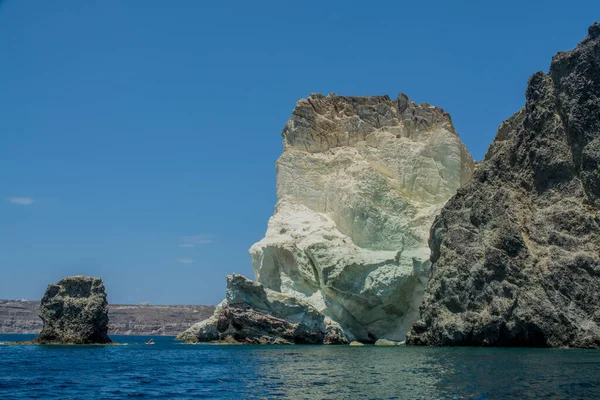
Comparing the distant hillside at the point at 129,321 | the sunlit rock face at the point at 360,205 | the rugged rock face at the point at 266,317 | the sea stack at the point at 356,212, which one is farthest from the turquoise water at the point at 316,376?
the distant hillside at the point at 129,321

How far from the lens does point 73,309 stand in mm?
60156

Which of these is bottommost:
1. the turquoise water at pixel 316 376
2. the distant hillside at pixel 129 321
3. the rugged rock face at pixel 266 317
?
the turquoise water at pixel 316 376

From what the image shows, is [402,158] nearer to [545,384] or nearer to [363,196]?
[363,196]

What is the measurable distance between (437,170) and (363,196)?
31.1 feet

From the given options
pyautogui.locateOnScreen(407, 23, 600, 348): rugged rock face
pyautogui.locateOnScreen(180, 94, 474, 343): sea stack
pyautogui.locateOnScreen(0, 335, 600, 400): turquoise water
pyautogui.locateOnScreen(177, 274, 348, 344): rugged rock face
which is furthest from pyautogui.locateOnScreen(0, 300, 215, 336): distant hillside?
pyautogui.locateOnScreen(0, 335, 600, 400): turquoise water

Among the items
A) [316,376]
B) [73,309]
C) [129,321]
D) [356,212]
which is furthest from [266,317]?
[129,321]

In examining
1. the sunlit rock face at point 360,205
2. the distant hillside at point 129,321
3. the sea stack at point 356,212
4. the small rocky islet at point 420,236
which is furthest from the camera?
the distant hillside at point 129,321

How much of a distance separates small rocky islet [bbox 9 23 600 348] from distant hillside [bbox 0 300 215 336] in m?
113

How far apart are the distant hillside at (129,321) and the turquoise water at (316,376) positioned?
144 m

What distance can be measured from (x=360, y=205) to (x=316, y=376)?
136ft

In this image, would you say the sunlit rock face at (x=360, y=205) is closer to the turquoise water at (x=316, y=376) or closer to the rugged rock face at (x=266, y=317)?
the rugged rock face at (x=266, y=317)

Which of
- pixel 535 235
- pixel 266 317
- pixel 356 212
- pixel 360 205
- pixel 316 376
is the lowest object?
pixel 316 376

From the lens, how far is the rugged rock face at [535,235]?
1891 inches

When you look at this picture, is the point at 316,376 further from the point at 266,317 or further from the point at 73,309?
the point at 73,309
